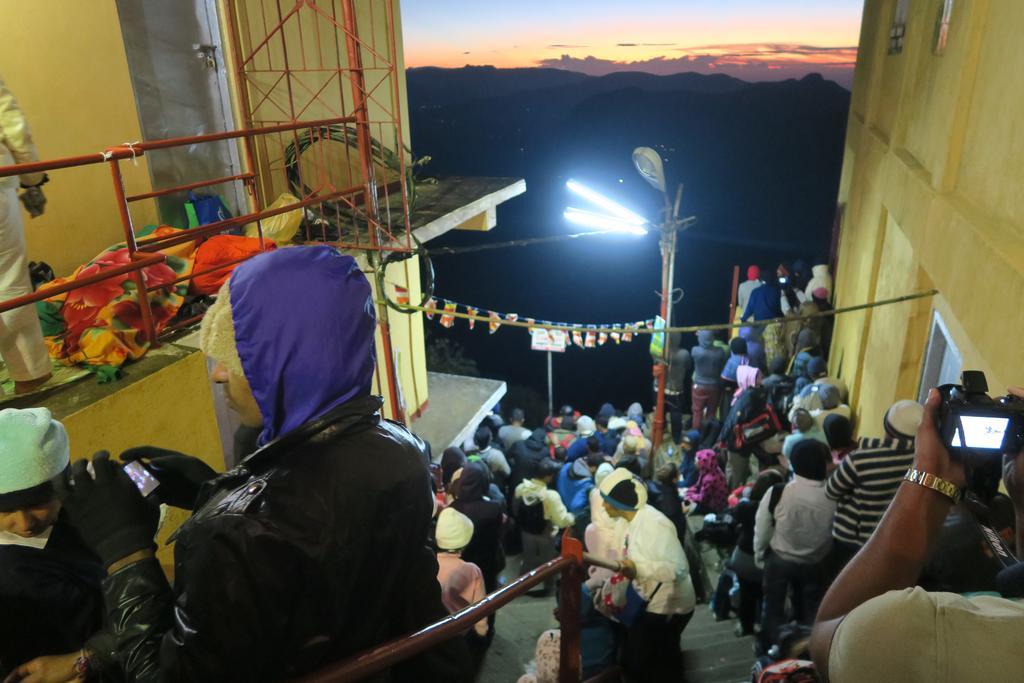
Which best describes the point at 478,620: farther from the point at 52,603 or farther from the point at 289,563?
the point at 52,603

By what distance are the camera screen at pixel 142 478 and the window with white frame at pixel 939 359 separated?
537 centimetres

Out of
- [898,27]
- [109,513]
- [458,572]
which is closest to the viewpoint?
[109,513]

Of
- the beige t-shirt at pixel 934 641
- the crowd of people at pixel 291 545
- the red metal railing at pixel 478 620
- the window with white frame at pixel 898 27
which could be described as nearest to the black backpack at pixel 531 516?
the red metal railing at pixel 478 620

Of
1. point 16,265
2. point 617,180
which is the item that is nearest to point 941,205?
point 16,265

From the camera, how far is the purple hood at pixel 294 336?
1.77 m

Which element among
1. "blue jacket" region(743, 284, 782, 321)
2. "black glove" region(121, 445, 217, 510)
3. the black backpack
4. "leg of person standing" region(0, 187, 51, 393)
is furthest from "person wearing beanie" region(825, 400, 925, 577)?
"blue jacket" region(743, 284, 782, 321)

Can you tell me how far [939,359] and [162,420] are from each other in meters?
6.13

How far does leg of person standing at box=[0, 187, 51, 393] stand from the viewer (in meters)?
3.80

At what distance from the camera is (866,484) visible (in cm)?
405

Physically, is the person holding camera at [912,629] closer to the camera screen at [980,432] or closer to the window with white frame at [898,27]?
the camera screen at [980,432]

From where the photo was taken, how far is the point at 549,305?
3981 centimetres

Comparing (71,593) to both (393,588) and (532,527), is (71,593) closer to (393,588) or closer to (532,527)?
(393,588)

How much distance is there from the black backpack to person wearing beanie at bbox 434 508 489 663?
6.41 ft

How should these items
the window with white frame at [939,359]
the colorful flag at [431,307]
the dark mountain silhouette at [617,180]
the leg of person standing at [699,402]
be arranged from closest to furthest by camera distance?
the window with white frame at [939,359], the colorful flag at [431,307], the leg of person standing at [699,402], the dark mountain silhouette at [617,180]
